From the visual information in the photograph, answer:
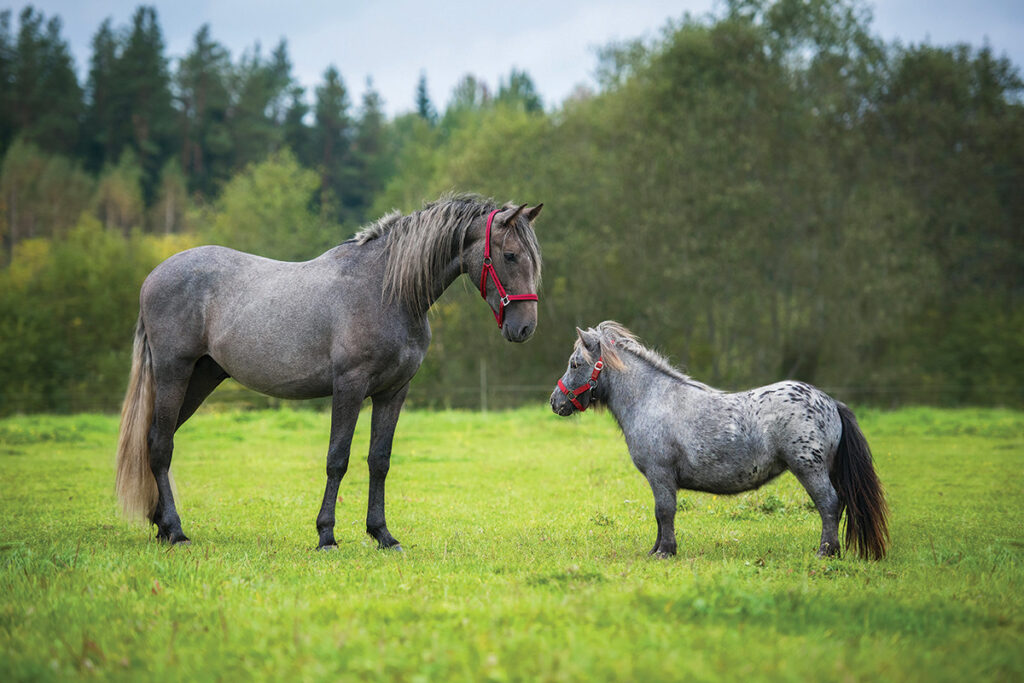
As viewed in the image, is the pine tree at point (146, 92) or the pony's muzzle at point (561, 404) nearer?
the pony's muzzle at point (561, 404)

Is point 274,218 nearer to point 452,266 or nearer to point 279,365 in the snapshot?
point 279,365

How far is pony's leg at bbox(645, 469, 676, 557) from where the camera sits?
21.0 feet

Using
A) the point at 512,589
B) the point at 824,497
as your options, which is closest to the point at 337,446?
the point at 512,589

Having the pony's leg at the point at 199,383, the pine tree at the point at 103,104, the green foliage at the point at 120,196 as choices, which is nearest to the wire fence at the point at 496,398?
the pony's leg at the point at 199,383

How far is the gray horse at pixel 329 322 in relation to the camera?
22.1ft

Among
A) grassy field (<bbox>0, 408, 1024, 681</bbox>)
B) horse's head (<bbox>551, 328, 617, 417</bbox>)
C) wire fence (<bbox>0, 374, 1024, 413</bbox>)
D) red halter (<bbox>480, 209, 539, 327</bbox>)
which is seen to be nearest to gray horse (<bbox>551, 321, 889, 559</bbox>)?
horse's head (<bbox>551, 328, 617, 417</bbox>)

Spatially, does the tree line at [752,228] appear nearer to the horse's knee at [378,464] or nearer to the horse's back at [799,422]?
the horse's knee at [378,464]

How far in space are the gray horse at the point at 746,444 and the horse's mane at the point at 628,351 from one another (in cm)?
1

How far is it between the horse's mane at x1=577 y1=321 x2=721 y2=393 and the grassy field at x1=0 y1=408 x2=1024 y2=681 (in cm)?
157

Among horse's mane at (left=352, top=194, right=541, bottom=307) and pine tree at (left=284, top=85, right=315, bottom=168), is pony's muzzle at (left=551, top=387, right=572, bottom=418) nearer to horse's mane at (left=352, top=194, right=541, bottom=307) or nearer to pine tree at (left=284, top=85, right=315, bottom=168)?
horse's mane at (left=352, top=194, right=541, bottom=307)

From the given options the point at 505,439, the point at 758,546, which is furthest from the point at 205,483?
the point at 758,546

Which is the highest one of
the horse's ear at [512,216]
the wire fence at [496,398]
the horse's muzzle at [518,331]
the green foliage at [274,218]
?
the green foliage at [274,218]

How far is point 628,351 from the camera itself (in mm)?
7168

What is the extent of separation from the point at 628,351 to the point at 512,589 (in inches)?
117
